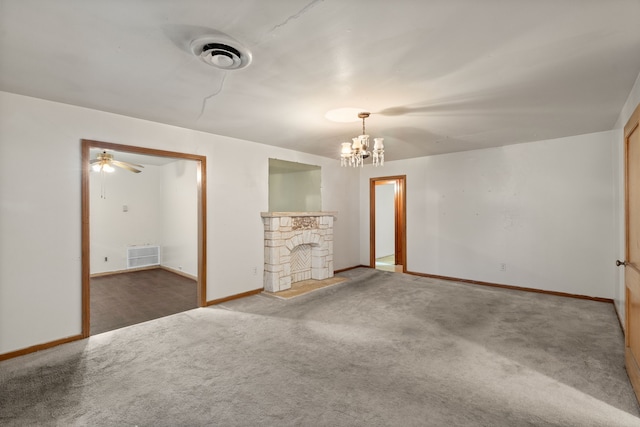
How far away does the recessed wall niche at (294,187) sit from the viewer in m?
5.88

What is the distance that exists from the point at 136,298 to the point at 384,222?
6031 mm

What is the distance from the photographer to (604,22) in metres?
1.62

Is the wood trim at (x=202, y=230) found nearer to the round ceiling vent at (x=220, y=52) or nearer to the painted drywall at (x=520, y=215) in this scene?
the round ceiling vent at (x=220, y=52)

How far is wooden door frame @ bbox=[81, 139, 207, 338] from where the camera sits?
2.94m

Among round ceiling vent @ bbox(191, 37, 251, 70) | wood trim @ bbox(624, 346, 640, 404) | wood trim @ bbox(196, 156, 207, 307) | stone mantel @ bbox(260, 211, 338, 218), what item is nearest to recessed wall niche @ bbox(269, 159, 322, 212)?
stone mantel @ bbox(260, 211, 338, 218)

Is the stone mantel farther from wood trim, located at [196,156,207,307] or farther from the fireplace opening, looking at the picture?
wood trim, located at [196,156,207,307]

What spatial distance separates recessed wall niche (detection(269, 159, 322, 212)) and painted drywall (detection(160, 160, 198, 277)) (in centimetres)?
165

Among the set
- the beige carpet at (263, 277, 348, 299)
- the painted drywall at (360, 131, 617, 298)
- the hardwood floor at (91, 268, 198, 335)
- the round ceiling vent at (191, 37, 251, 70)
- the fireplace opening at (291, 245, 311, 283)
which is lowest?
the hardwood floor at (91, 268, 198, 335)

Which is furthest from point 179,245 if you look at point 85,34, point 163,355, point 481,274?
point 481,274

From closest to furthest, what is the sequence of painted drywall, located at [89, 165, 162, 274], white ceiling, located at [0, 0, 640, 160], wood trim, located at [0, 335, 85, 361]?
white ceiling, located at [0, 0, 640, 160] → wood trim, located at [0, 335, 85, 361] → painted drywall, located at [89, 165, 162, 274]

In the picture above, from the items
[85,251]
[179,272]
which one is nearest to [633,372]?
[85,251]

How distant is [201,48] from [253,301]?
10.6ft

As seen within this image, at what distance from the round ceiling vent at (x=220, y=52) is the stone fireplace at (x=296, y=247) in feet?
8.94

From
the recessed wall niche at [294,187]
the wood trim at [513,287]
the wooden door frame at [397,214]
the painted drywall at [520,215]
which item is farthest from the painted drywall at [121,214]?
the wood trim at [513,287]
